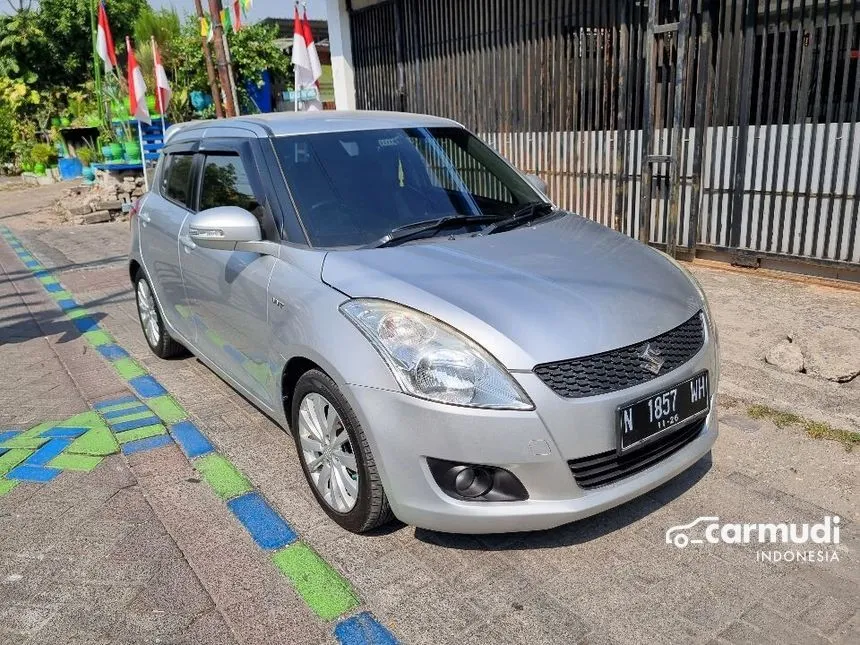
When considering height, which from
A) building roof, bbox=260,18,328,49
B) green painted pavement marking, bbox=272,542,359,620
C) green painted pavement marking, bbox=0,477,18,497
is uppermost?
building roof, bbox=260,18,328,49

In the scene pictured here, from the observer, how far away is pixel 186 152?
178 inches

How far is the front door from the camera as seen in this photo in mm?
3285

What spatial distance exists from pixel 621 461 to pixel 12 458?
332cm

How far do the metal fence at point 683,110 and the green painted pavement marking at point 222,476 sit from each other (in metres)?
5.11

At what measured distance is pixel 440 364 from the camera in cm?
244

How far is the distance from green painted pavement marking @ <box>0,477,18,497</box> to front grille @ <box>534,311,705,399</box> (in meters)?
2.83

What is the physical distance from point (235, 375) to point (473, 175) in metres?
1.74

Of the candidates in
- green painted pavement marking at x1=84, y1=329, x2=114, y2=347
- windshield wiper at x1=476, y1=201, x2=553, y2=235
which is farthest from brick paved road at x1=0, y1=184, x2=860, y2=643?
green painted pavement marking at x1=84, y1=329, x2=114, y2=347

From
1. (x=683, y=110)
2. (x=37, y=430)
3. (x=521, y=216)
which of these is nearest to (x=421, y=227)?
(x=521, y=216)

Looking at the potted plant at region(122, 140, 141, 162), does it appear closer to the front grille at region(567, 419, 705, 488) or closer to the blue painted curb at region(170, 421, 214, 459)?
the blue painted curb at region(170, 421, 214, 459)

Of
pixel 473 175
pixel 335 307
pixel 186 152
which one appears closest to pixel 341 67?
pixel 186 152

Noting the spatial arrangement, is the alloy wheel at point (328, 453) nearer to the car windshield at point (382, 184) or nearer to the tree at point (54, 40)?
the car windshield at point (382, 184)

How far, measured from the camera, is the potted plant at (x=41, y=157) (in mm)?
23000

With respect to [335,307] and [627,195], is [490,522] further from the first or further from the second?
[627,195]
